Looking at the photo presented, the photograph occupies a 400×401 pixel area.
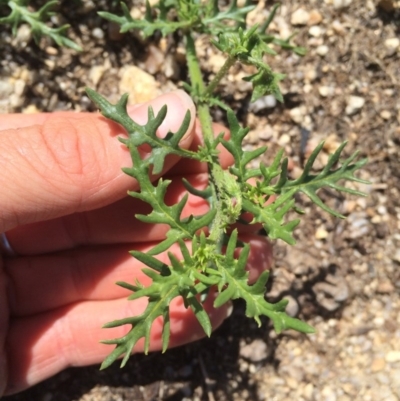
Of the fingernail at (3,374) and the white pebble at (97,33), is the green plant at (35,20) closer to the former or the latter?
the white pebble at (97,33)

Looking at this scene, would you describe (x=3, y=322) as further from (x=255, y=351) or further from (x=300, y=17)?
(x=300, y=17)

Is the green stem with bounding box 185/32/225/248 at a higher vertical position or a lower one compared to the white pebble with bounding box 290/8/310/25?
lower

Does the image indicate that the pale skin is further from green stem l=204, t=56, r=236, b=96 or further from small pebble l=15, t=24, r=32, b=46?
small pebble l=15, t=24, r=32, b=46

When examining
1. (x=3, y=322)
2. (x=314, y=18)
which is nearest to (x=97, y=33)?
(x=314, y=18)

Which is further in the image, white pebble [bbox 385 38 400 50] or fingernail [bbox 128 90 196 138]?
white pebble [bbox 385 38 400 50]

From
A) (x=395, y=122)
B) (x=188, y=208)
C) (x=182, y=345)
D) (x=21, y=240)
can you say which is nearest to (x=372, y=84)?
(x=395, y=122)

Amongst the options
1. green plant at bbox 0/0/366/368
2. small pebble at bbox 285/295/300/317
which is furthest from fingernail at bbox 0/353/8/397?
small pebble at bbox 285/295/300/317

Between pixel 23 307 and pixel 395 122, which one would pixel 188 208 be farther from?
pixel 395 122

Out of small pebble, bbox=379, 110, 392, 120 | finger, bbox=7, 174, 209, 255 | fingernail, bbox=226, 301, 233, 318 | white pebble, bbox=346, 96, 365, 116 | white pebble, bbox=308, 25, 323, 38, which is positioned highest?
white pebble, bbox=308, 25, 323, 38
